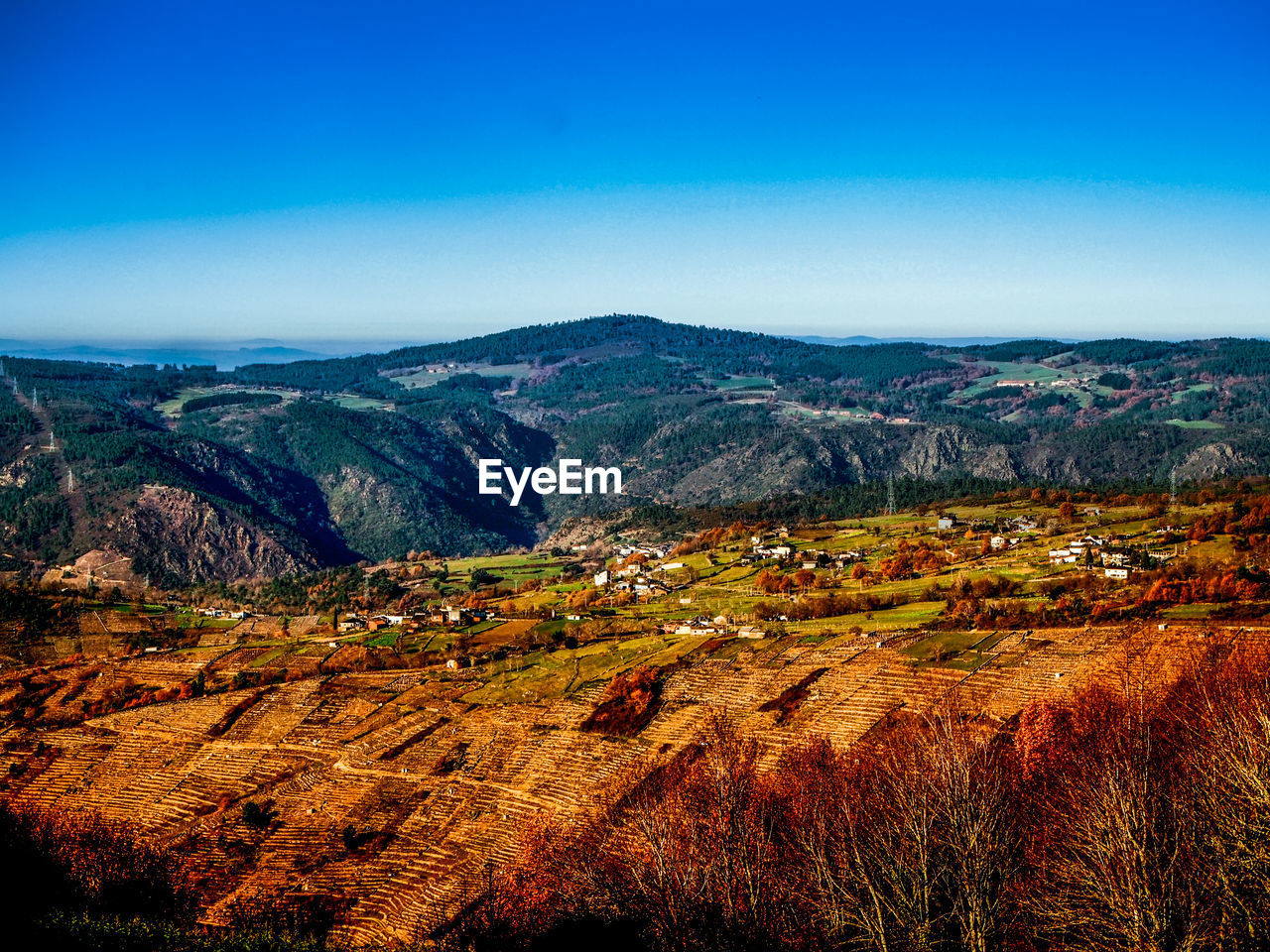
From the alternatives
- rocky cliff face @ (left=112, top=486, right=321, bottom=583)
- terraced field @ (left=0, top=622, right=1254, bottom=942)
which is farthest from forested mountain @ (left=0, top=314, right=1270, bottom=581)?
terraced field @ (left=0, top=622, right=1254, bottom=942)

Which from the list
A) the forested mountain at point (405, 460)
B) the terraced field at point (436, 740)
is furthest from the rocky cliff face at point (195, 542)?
the terraced field at point (436, 740)

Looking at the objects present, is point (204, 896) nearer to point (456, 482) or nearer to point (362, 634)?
point (362, 634)

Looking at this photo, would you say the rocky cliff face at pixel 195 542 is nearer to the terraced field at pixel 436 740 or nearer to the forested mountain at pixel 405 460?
the forested mountain at pixel 405 460

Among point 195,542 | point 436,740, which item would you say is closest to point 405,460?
point 195,542

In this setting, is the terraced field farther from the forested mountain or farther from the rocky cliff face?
the forested mountain

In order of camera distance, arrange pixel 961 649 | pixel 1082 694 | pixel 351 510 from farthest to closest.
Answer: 1. pixel 351 510
2. pixel 961 649
3. pixel 1082 694

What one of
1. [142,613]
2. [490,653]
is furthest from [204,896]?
[142,613]

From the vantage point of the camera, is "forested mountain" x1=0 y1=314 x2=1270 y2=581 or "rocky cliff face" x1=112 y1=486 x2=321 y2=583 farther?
"forested mountain" x1=0 y1=314 x2=1270 y2=581

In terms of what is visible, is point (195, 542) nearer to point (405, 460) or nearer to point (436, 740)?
point (405, 460)

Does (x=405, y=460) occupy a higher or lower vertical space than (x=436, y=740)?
higher

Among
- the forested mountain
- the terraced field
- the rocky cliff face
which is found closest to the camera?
the terraced field

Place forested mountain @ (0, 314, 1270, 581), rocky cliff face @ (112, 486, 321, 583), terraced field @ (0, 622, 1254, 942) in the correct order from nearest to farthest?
terraced field @ (0, 622, 1254, 942)
rocky cliff face @ (112, 486, 321, 583)
forested mountain @ (0, 314, 1270, 581)
